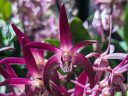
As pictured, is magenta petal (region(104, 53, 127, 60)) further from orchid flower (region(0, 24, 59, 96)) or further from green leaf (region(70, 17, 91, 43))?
green leaf (region(70, 17, 91, 43))

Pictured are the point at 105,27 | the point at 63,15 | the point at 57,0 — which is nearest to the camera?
the point at 63,15

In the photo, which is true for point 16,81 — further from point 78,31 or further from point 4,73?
point 78,31

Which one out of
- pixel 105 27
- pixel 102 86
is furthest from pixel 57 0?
pixel 102 86

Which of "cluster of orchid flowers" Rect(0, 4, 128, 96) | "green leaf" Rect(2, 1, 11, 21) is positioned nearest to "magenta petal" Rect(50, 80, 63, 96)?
"cluster of orchid flowers" Rect(0, 4, 128, 96)

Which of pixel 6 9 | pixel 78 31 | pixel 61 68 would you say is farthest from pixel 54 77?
pixel 6 9

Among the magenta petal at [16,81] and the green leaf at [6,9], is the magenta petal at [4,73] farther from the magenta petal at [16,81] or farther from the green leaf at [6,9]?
the green leaf at [6,9]

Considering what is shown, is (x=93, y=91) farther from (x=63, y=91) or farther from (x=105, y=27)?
(x=105, y=27)

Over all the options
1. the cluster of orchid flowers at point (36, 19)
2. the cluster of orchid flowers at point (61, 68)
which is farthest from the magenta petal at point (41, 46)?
the cluster of orchid flowers at point (36, 19)
